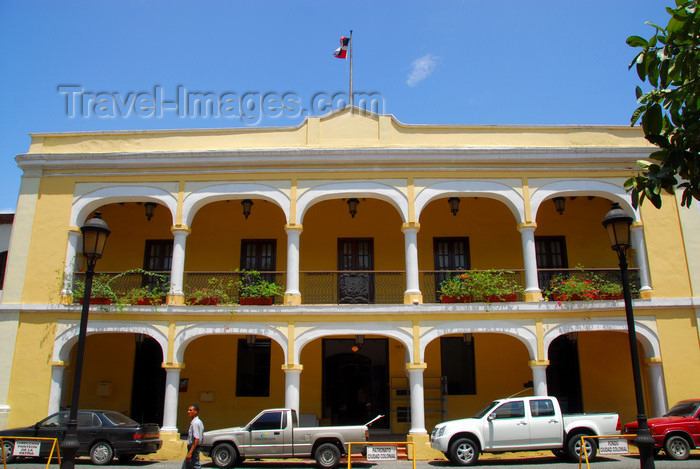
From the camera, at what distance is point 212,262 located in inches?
703

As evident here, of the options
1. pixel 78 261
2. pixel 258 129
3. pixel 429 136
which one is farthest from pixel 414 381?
pixel 78 261

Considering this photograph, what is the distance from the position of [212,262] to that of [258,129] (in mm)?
4680

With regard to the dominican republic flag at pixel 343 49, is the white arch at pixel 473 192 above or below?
below

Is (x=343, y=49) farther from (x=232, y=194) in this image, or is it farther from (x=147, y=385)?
A: (x=147, y=385)

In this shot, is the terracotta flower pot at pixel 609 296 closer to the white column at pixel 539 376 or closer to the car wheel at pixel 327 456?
the white column at pixel 539 376

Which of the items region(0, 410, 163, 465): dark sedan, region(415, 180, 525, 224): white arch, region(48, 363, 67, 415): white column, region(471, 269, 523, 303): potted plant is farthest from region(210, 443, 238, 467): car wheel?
region(415, 180, 525, 224): white arch

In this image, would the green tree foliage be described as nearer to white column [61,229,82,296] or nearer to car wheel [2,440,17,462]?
car wheel [2,440,17,462]

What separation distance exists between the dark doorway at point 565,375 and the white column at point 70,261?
1417cm

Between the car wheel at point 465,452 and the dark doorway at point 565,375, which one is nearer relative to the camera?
the car wheel at point 465,452

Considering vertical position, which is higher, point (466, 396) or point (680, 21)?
point (680, 21)

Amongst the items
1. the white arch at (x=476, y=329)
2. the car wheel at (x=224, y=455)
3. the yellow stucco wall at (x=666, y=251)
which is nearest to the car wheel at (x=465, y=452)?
the white arch at (x=476, y=329)

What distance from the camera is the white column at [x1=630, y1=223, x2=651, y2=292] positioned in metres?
14.7

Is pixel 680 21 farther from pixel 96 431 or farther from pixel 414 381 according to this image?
pixel 96 431

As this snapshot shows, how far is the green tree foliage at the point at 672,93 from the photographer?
5164mm
